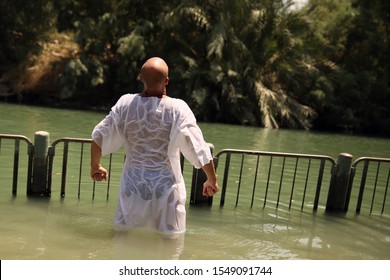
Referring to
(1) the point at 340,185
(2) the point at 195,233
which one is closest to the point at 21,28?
(1) the point at 340,185

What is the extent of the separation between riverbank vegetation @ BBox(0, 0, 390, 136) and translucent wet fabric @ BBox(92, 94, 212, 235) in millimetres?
22124

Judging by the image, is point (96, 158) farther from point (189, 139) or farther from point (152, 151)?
point (189, 139)

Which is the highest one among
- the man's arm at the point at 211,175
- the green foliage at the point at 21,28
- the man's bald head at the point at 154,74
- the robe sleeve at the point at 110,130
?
the green foliage at the point at 21,28

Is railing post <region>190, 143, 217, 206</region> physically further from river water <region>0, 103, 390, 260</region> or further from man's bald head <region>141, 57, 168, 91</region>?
man's bald head <region>141, 57, 168, 91</region>

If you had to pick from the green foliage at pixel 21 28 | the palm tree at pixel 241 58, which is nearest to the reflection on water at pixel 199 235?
the palm tree at pixel 241 58

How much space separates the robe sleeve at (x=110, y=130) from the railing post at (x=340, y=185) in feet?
13.5

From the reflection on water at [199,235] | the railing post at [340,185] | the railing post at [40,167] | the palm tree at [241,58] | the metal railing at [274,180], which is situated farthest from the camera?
the palm tree at [241,58]

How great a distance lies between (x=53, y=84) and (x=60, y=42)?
14.9 feet

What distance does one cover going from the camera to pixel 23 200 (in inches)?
279

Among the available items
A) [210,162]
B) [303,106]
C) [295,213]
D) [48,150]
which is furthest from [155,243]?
[303,106]

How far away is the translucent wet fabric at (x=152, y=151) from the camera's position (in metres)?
4.33

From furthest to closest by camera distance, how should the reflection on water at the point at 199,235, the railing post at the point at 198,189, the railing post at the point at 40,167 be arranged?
the railing post at the point at 198,189, the railing post at the point at 40,167, the reflection on water at the point at 199,235

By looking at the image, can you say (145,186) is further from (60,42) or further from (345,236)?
(60,42)

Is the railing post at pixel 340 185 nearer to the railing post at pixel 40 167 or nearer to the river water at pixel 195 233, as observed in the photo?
the river water at pixel 195 233
